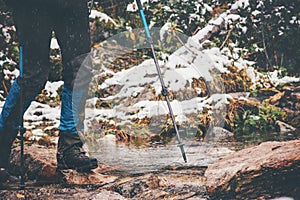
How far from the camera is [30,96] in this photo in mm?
3102

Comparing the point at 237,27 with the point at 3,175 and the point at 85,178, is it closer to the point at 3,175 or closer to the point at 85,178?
the point at 85,178

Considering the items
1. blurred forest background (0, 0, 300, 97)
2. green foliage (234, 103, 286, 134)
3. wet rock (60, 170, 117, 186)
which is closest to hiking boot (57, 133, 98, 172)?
wet rock (60, 170, 117, 186)

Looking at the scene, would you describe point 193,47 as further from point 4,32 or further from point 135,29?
point 4,32

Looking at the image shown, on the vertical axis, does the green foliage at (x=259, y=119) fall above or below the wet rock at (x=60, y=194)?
above

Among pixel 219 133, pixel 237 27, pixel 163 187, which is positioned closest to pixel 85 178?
pixel 163 187

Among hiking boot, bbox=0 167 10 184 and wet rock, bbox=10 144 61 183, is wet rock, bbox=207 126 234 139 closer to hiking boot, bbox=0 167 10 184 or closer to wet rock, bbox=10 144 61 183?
wet rock, bbox=10 144 61 183

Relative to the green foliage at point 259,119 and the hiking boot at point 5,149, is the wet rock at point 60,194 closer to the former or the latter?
the hiking boot at point 5,149

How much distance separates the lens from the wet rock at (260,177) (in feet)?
7.97

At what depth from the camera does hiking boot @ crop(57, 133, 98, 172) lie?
3.18m

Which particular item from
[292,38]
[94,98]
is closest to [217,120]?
[94,98]

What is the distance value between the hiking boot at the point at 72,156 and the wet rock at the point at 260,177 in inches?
32.9

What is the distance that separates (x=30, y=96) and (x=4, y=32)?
330cm

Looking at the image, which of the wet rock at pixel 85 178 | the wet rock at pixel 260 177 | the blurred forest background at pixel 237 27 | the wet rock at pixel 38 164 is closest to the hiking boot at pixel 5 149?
the wet rock at pixel 38 164

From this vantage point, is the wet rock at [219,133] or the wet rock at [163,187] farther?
the wet rock at [219,133]
